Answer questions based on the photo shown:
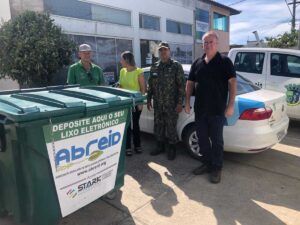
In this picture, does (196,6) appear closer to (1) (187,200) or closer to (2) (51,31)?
(2) (51,31)

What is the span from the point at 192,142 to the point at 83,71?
6.25ft

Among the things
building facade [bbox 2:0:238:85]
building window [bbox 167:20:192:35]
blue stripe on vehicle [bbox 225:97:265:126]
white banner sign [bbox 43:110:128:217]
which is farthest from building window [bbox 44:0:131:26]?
white banner sign [bbox 43:110:128:217]

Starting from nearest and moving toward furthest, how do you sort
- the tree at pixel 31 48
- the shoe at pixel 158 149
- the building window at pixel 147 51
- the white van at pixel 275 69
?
the shoe at pixel 158 149 < the white van at pixel 275 69 < the tree at pixel 31 48 < the building window at pixel 147 51

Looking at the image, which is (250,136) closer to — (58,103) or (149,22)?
(58,103)

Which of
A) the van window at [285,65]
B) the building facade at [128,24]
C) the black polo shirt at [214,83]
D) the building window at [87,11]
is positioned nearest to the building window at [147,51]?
the building facade at [128,24]

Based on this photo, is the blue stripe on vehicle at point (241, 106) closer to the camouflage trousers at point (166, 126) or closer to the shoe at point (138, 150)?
the camouflage trousers at point (166, 126)

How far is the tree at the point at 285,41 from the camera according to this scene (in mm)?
17203

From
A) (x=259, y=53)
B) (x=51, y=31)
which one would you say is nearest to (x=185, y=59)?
(x=51, y=31)

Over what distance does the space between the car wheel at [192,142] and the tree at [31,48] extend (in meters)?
5.88

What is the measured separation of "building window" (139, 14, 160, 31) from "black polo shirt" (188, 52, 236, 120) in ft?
41.3

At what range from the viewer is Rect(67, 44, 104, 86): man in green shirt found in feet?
14.0

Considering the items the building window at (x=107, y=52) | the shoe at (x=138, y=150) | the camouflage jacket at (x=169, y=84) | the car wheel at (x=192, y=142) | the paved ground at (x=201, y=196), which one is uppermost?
the building window at (x=107, y=52)

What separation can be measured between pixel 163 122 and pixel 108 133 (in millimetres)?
1771

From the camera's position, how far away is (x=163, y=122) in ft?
15.0
